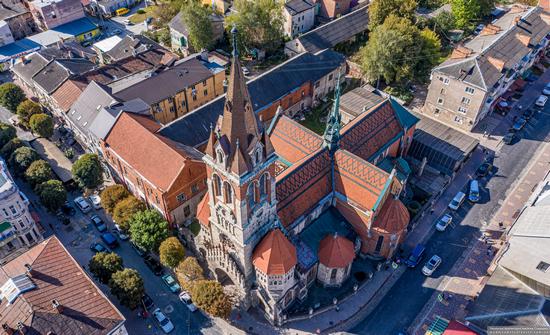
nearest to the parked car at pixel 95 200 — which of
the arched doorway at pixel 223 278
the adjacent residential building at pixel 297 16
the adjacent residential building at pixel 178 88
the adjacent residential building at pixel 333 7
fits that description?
the adjacent residential building at pixel 178 88

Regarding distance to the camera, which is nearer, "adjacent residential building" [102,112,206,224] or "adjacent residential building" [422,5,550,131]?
"adjacent residential building" [102,112,206,224]

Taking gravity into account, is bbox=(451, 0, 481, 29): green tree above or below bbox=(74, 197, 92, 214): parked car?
above

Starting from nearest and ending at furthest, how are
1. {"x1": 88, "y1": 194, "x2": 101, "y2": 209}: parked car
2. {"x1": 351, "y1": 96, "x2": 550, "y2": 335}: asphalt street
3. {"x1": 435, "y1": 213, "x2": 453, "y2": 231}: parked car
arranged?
{"x1": 351, "y1": 96, "x2": 550, "y2": 335}: asphalt street < {"x1": 435, "y1": 213, "x2": 453, "y2": 231}: parked car < {"x1": 88, "y1": 194, "x2": 101, "y2": 209}: parked car

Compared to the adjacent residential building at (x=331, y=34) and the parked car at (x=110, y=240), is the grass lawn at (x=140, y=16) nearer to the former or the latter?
the adjacent residential building at (x=331, y=34)

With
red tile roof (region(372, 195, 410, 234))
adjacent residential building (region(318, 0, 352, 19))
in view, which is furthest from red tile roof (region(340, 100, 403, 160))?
→ adjacent residential building (region(318, 0, 352, 19))

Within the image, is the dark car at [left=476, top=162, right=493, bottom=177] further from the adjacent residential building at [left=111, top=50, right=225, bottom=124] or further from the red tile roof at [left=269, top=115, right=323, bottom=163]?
the adjacent residential building at [left=111, top=50, right=225, bottom=124]

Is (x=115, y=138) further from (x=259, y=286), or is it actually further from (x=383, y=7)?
(x=383, y=7)

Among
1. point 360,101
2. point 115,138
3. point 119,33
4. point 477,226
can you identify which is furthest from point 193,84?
point 477,226

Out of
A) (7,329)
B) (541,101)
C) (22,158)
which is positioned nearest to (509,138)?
(541,101)
